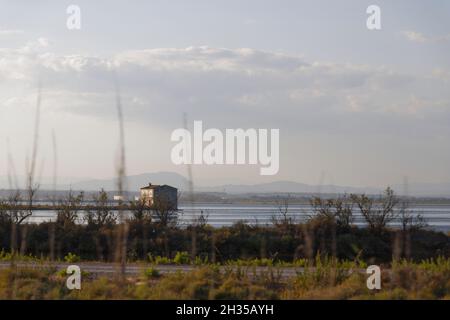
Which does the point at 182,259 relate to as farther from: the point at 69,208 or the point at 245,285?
the point at 69,208

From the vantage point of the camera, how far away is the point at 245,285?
16.1 metres

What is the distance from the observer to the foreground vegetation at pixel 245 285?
1485 cm

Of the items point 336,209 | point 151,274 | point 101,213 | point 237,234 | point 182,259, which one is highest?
point 336,209

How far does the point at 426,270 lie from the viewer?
16.9 meters

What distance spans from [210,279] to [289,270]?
4.84m

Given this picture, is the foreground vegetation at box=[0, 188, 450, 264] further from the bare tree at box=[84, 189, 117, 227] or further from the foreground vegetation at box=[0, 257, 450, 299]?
the foreground vegetation at box=[0, 257, 450, 299]

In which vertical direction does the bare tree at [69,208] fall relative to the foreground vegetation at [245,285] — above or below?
above

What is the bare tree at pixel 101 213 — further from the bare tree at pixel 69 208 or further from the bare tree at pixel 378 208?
the bare tree at pixel 378 208

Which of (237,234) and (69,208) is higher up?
(69,208)

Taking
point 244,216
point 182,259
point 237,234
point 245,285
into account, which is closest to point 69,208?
point 237,234

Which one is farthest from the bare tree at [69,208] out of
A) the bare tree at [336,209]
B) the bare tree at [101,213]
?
the bare tree at [336,209]

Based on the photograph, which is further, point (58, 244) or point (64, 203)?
point (64, 203)

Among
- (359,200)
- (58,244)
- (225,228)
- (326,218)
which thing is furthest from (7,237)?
(359,200)
